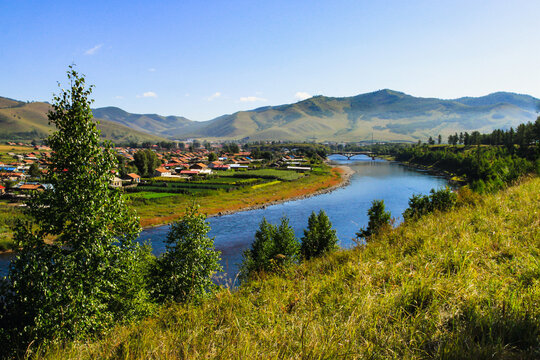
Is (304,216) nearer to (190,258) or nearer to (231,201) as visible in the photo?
(231,201)

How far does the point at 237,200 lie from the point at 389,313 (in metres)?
52.0

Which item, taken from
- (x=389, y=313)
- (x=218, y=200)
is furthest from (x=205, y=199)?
(x=389, y=313)

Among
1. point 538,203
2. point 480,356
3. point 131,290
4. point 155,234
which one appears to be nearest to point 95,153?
point 131,290

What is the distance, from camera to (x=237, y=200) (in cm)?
5409

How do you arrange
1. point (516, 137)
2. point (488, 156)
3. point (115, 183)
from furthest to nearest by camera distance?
point (516, 137) < point (488, 156) < point (115, 183)

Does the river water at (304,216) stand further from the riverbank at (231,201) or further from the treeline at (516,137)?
the treeline at (516,137)

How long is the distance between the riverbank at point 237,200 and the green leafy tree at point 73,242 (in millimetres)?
31727

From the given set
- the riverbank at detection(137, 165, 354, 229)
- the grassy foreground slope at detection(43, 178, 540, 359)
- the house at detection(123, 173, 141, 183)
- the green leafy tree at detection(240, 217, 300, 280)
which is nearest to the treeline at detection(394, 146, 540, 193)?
the green leafy tree at detection(240, 217, 300, 280)

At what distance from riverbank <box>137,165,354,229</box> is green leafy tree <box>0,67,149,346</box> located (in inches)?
1249

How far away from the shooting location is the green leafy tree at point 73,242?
587cm

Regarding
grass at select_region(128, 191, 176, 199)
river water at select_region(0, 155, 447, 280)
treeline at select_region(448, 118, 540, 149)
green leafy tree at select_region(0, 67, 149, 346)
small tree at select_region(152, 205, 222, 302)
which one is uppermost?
treeline at select_region(448, 118, 540, 149)

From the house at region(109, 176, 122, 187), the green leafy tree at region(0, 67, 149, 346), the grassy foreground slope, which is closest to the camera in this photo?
the grassy foreground slope

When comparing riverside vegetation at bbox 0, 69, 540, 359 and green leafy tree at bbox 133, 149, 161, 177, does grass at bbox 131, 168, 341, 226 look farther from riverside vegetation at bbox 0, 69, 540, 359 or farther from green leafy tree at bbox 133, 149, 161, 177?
riverside vegetation at bbox 0, 69, 540, 359

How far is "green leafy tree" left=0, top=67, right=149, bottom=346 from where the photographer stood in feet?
19.2
